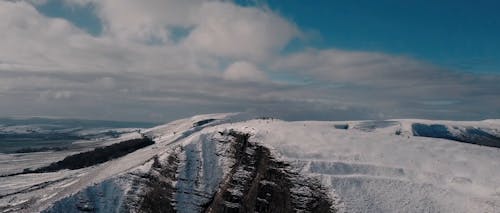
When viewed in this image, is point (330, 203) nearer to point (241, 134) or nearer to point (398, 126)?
point (241, 134)

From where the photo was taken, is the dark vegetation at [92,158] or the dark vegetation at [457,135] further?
the dark vegetation at [457,135]

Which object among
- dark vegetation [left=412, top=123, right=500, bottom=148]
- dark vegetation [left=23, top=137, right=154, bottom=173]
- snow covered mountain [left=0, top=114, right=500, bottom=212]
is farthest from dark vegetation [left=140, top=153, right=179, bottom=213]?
dark vegetation [left=412, top=123, right=500, bottom=148]

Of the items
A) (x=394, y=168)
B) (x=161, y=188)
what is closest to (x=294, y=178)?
(x=394, y=168)

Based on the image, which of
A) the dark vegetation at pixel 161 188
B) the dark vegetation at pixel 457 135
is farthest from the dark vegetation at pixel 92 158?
the dark vegetation at pixel 457 135

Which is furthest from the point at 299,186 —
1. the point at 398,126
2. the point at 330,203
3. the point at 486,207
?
the point at 398,126

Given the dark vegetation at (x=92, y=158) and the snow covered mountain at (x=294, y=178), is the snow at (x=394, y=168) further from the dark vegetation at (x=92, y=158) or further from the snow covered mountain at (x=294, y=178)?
the dark vegetation at (x=92, y=158)

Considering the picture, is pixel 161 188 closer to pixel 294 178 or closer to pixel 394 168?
pixel 294 178

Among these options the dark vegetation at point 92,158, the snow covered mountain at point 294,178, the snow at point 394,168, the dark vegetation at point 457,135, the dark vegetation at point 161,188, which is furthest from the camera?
the dark vegetation at point 457,135
